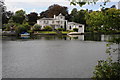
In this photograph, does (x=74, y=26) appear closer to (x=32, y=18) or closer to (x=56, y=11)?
(x=32, y=18)

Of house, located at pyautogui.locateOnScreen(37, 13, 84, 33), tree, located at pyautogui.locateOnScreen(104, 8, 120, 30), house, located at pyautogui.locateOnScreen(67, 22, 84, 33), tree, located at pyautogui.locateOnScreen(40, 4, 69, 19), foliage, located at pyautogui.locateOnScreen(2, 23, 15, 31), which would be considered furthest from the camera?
tree, located at pyautogui.locateOnScreen(40, 4, 69, 19)

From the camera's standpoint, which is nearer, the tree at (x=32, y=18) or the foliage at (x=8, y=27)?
the foliage at (x=8, y=27)

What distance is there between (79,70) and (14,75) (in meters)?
2.44

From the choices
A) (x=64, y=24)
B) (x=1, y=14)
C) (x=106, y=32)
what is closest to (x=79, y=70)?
(x=106, y=32)

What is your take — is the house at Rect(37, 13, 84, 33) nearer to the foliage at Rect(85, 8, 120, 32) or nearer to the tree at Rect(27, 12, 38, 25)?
the tree at Rect(27, 12, 38, 25)

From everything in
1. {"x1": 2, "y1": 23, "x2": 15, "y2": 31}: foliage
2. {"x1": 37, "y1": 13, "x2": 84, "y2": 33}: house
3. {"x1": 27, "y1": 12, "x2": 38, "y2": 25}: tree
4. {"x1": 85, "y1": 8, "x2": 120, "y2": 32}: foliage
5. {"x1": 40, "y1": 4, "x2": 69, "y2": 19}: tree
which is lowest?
{"x1": 85, "y1": 8, "x2": 120, "y2": 32}: foliage

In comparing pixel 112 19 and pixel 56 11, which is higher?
pixel 56 11

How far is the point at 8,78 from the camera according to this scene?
6.42 meters

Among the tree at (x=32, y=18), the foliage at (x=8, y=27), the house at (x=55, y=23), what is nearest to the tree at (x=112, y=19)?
the foliage at (x=8, y=27)

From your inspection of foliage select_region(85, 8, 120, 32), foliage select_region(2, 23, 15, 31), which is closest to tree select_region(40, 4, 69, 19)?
foliage select_region(2, 23, 15, 31)

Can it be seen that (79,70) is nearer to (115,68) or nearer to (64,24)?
(115,68)

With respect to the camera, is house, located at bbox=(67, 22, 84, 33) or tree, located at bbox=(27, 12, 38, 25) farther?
tree, located at bbox=(27, 12, 38, 25)

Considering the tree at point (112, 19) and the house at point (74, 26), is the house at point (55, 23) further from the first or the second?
the tree at point (112, 19)

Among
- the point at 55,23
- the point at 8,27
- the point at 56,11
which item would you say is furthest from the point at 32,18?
the point at 8,27
